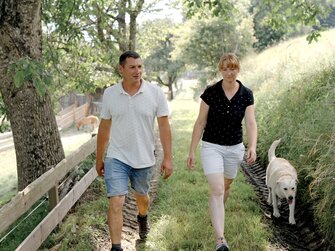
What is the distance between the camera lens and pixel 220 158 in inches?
177

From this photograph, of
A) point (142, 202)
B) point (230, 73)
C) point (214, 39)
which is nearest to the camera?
point (230, 73)

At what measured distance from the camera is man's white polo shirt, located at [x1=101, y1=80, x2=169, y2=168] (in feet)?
13.7

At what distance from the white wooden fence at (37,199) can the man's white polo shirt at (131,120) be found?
0.81 m

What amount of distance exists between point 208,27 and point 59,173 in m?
24.5

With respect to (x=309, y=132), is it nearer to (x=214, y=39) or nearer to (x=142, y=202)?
(x=142, y=202)

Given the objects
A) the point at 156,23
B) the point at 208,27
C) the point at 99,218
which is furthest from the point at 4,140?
the point at 99,218

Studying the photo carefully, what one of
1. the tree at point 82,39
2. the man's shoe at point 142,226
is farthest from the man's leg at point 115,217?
the tree at point 82,39

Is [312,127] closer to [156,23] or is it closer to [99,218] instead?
[99,218]

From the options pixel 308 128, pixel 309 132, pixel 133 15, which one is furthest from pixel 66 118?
pixel 309 132

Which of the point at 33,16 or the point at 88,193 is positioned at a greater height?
the point at 33,16

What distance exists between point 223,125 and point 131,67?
120 cm

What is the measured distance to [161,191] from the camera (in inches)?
266

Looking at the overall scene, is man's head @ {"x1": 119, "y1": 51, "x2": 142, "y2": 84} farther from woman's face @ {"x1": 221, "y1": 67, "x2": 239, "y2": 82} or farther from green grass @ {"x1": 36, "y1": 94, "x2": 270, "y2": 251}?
green grass @ {"x1": 36, "y1": 94, "x2": 270, "y2": 251}

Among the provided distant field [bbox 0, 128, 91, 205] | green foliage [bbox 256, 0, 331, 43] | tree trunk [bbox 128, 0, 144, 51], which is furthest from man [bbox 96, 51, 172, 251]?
tree trunk [bbox 128, 0, 144, 51]
